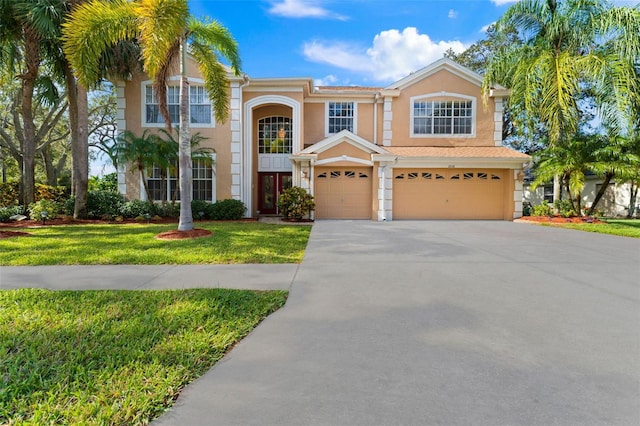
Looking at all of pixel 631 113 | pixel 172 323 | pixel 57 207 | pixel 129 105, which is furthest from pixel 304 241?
pixel 631 113

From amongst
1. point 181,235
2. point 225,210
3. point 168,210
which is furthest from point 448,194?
point 168,210

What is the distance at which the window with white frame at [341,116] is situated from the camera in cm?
1661

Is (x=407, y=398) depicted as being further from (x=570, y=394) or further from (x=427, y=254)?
(x=427, y=254)

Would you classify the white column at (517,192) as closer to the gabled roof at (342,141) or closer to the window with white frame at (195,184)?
the gabled roof at (342,141)

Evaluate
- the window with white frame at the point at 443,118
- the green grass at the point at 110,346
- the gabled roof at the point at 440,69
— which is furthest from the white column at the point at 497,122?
the green grass at the point at 110,346

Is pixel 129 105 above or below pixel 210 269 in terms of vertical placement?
above

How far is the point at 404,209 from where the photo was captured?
51.3ft

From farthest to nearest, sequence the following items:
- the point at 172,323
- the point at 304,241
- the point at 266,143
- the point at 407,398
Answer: the point at 266,143
the point at 304,241
the point at 172,323
the point at 407,398

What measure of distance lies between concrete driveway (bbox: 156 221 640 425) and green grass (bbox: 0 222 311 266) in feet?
6.22

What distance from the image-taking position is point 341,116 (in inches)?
655

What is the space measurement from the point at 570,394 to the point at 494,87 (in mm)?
16738

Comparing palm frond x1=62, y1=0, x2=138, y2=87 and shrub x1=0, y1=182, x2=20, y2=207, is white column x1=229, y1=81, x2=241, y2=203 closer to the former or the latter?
palm frond x1=62, y1=0, x2=138, y2=87

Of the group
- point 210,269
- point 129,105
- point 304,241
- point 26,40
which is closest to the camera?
point 210,269

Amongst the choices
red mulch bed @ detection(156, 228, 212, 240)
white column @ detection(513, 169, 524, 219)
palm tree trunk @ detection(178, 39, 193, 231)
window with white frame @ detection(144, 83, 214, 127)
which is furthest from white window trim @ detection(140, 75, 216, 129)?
white column @ detection(513, 169, 524, 219)
